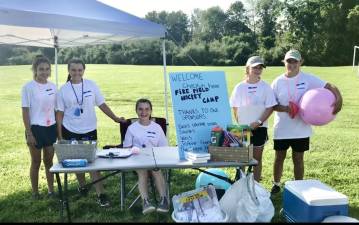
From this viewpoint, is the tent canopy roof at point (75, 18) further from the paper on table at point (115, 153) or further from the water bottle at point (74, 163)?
the water bottle at point (74, 163)

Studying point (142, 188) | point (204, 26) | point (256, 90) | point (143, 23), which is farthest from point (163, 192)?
point (204, 26)

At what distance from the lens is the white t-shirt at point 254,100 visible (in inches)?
169

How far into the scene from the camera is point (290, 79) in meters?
4.37

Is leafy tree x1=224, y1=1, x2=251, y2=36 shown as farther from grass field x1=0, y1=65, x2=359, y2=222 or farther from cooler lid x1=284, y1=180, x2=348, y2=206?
cooler lid x1=284, y1=180, x2=348, y2=206

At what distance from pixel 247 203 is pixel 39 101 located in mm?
2170

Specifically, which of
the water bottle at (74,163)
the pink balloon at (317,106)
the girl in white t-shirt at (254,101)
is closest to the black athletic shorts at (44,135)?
the water bottle at (74,163)

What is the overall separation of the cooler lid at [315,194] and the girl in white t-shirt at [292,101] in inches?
28.3

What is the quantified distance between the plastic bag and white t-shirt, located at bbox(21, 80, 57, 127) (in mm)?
1908

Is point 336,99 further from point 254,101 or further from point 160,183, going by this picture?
point 160,183

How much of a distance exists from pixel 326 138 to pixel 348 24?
34.9 m

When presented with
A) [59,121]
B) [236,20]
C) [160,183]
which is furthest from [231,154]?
[236,20]

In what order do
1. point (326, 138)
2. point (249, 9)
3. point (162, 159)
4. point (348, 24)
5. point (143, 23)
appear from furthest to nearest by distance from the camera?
1. point (249, 9)
2. point (348, 24)
3. point (326, 138)
4. point (143, 23)
5. point (162, 159)

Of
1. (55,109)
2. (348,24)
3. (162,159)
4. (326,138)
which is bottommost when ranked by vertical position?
(326,138)

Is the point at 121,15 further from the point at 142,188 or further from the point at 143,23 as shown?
the point at 142,188
